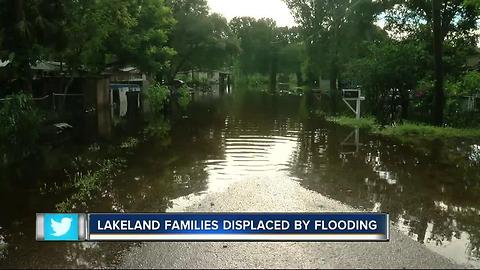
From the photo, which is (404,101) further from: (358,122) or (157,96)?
(157,96)

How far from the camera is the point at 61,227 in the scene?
23.0 ft

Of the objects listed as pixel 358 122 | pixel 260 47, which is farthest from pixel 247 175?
pixel 260 47

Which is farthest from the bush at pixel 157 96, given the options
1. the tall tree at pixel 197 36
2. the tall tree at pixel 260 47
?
the tall tree at pixel 260 47

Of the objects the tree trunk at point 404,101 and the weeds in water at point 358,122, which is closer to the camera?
the weeds in water at point 358,122

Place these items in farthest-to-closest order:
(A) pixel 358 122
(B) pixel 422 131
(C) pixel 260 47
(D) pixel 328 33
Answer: (C) pixel 260 47
(D) pixel 328 33
(A) pixel 358 122
(B) pixel 422 131

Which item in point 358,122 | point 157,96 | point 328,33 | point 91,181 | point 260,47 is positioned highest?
point 260,47

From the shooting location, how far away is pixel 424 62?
25172mm

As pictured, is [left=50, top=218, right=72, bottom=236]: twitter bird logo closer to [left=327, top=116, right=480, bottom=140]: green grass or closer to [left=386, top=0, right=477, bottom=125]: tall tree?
[left=327, top=116, right=480, bottom=140]: green grass

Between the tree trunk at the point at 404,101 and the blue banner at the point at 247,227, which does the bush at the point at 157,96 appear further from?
the blue banner at the point at 247,227

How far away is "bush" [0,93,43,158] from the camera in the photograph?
13578 millimetres

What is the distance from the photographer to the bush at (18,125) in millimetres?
13578

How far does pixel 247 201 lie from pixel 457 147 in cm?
1029

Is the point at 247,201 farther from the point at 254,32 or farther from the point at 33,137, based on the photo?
the point at 254,32

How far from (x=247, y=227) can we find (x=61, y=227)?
2760 millimetres
